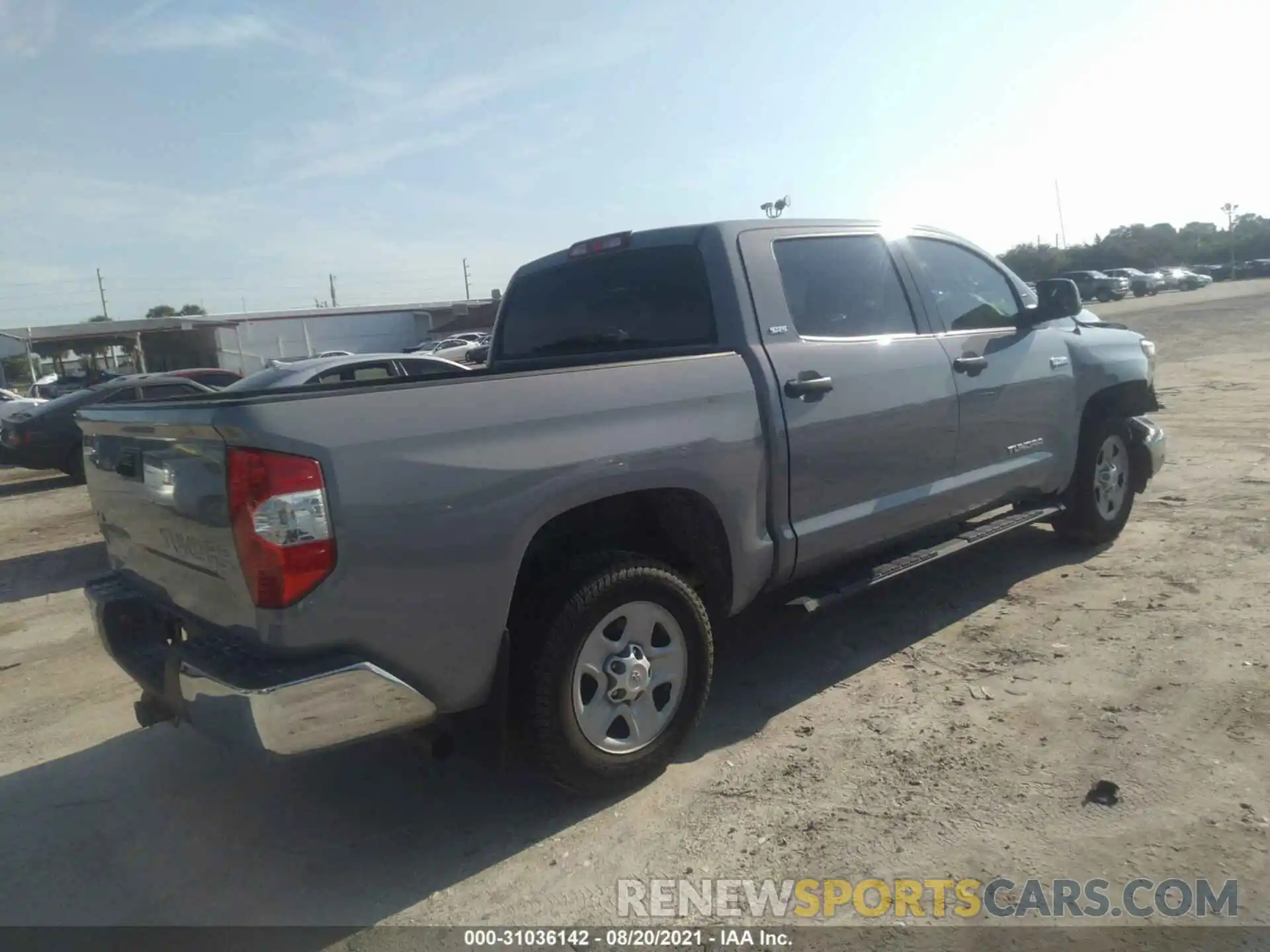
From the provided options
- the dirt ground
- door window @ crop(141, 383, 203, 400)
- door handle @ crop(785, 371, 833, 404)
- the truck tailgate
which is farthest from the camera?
door window @ crop(141, 383, 203, 400)

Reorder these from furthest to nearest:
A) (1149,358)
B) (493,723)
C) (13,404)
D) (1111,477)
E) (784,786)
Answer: (13,404) < (1149,358) < (1111,477) < (784,786) < (493,723)

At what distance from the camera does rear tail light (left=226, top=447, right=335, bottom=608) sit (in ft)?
8.35

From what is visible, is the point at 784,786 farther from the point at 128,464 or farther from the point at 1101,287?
the point at 1101,287

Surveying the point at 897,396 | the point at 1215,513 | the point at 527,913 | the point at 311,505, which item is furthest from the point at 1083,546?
the point at 311,505

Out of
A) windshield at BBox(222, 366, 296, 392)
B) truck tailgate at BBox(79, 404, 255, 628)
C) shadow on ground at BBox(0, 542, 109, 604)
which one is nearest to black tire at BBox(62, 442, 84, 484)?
windshield at BBox(222, 366, 296, 392)

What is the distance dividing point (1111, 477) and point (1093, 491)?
265 millimetres

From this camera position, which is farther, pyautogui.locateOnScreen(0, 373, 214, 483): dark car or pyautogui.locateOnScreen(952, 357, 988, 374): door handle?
pyautogui.locateOnScreen(0, 373, 214, 483): dark car

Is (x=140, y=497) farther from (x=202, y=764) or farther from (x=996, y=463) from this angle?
(x=996, y=463)

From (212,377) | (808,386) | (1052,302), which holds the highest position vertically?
(212,377)

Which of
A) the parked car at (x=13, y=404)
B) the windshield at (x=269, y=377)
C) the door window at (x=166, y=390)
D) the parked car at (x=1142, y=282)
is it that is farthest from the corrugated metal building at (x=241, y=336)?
the parked car at (x=1142, y=282)

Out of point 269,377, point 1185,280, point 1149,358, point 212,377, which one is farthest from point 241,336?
point 1185,280

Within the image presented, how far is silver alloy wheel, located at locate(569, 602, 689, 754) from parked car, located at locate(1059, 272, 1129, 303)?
46622 mm

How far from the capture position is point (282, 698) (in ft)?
8.22

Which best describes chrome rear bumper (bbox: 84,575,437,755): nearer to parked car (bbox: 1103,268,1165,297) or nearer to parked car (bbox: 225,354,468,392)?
parked car (bbox: 225,354,468,392)
